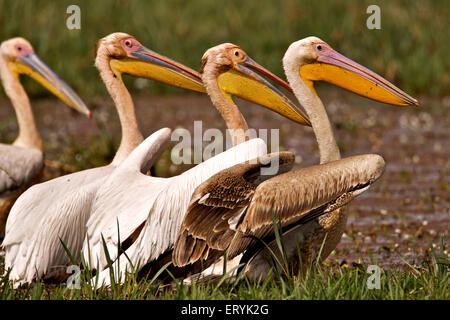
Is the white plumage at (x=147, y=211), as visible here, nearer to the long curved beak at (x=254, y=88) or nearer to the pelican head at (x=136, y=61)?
the long curved beak at (x=254, y=88)

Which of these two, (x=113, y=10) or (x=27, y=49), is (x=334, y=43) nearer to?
(x=113, y=10)

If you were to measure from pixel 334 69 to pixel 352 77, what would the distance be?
0.37ft

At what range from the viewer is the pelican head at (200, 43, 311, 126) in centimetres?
535

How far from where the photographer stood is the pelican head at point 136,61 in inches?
228

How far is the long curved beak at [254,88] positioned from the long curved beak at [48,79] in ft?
5.05

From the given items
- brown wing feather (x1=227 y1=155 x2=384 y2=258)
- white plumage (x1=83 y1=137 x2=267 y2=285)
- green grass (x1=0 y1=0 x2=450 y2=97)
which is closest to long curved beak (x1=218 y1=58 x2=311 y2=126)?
white plumage (x1=83 y1=137 x2=267 y2=285)

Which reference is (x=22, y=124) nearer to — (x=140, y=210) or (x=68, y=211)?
(x=68, y=211)

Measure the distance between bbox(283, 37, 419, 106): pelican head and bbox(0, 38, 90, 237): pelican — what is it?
197 cm

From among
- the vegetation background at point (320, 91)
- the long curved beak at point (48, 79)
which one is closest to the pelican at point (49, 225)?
the vegetation background at point (320, 91)

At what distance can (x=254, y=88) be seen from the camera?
214 inches

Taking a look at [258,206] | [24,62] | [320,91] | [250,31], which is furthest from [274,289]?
[250,31]

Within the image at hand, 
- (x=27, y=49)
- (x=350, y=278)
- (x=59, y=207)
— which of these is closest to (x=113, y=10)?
(x=27, y=49)

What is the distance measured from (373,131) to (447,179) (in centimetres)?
244

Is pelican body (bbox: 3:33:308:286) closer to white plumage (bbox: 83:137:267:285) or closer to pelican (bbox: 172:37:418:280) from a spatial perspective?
white plumage (bbox: 83:137:267:285)
